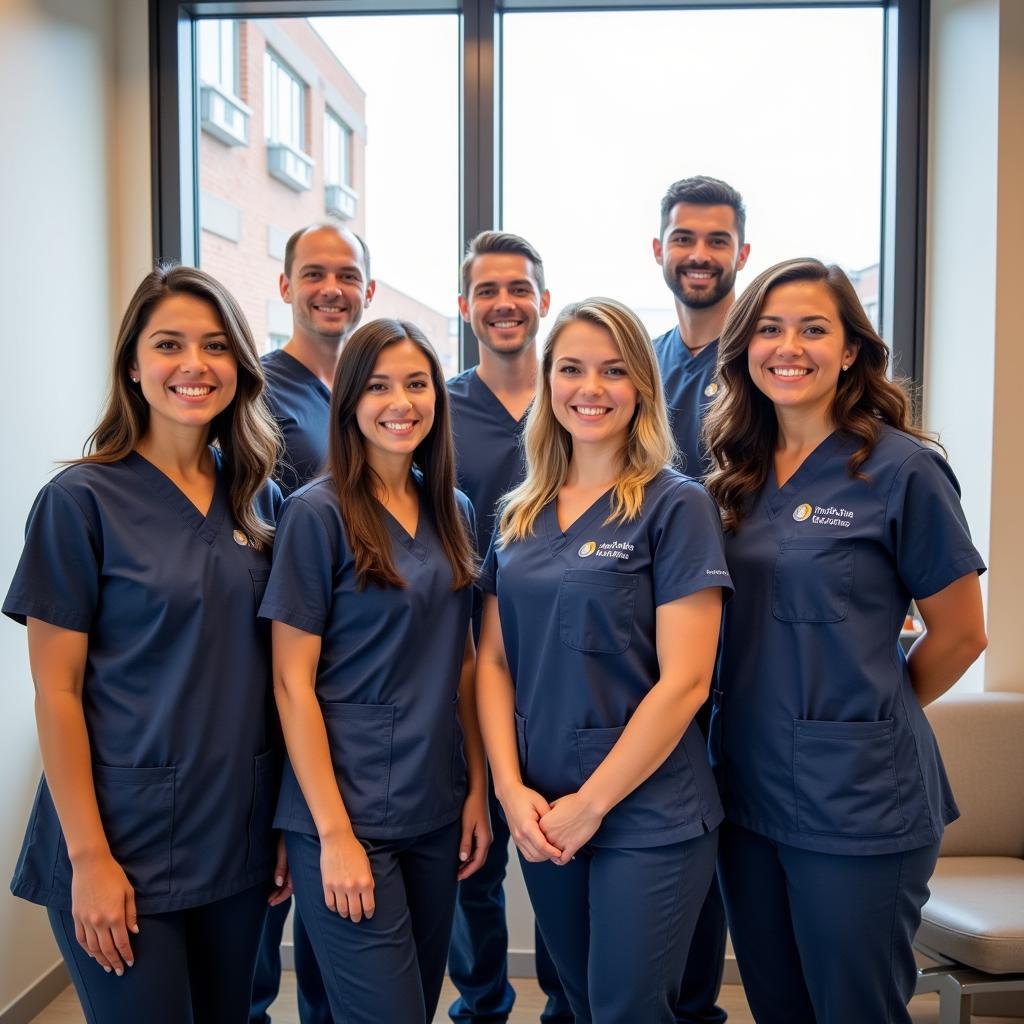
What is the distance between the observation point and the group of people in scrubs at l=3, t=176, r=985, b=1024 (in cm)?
138

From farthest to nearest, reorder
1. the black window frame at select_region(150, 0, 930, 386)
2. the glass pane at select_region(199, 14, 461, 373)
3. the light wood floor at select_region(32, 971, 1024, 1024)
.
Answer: the glass pane at select_region(199, 14, 461, 373), the black window frame at select_region(150, 0, 930, 386), the light wood floor at select_region(32, 971, 1024, 1024)

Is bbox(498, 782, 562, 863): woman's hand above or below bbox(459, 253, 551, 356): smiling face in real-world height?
below

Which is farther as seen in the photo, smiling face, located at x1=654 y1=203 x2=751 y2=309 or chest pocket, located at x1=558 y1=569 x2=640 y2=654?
smiling face, located at x1=654 y1=203 x2=751 y2=309

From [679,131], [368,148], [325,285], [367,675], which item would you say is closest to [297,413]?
[325,285]

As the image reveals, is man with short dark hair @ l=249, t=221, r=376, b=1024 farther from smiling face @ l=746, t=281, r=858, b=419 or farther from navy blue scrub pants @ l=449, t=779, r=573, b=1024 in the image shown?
smiling face @ l=746, t=281, r=858, b=419

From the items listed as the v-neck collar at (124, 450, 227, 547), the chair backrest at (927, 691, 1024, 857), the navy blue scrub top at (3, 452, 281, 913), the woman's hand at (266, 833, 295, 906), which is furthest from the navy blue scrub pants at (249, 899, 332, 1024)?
the chair backrest at (927, 691, 1024, 857)

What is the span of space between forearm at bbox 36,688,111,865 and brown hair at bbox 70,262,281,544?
0.37m

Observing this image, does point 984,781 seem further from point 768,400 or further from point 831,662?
point 768,400

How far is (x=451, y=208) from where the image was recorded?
113 inches

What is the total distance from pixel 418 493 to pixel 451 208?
1.49 m

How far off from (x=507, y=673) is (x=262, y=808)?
451 mm

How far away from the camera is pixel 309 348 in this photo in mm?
2215

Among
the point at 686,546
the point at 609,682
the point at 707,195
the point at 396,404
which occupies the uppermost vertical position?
the point at 707,195

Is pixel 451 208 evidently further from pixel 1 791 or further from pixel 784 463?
pixel 1 791
